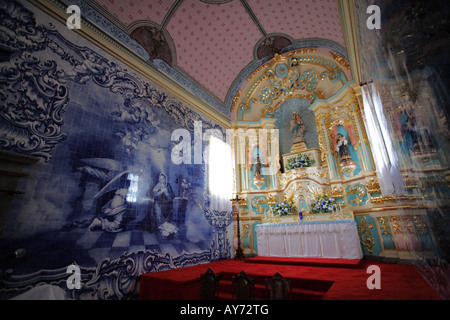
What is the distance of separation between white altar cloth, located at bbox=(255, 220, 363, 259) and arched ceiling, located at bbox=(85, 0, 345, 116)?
588 centimetres

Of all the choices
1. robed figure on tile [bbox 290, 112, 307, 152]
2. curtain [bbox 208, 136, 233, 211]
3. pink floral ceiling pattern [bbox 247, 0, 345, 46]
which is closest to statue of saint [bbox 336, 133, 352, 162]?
robed figure on tile [bbox 290, 112, 307, 152]

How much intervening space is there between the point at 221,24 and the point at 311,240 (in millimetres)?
7681

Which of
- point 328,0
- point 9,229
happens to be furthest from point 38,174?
point 328,0

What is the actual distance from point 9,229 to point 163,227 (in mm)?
2909

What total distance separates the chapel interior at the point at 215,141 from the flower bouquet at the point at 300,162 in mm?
85

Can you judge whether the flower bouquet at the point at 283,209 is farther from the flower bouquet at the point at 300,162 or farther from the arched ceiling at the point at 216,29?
the arched ceiling at the point at 216,29

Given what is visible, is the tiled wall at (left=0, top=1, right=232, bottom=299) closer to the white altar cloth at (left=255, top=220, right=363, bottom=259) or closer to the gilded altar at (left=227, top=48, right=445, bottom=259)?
the white altar cloth at (left=255, top=220, right=363, bottom=259)

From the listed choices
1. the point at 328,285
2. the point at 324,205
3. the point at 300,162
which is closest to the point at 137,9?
the point at 300,162

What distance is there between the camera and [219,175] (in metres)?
8.11

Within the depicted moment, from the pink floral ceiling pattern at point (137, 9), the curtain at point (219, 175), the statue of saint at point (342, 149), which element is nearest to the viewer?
the pink floral ceiling pattern at point (137, 9)

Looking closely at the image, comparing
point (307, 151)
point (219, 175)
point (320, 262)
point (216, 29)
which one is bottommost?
point (320, 262)

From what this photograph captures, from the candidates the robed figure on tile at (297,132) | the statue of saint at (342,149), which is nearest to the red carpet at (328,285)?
the statue of saint at (342,149)

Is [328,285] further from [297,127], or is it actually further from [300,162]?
[297,127]

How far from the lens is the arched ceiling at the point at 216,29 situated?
5.99 metres
